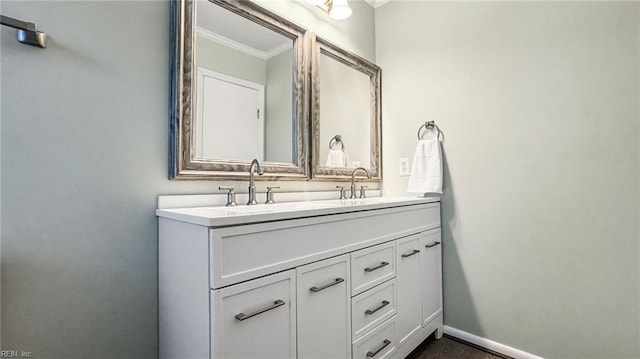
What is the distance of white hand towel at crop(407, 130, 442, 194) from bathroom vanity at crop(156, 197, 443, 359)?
39 centimetres

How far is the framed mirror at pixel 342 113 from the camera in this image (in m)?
1.79

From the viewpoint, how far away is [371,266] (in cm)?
133

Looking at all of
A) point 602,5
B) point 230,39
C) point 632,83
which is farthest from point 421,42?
point 230,39

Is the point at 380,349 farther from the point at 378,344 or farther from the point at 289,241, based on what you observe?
the point at 289,241

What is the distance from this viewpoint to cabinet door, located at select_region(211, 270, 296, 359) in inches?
32.9

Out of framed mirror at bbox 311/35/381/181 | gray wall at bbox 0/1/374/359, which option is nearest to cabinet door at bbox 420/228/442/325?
framed mirror at bbox 311/35/381/181

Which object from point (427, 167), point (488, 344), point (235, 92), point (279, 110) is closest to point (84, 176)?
point (235, 92)

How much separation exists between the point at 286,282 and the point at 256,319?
14 cm

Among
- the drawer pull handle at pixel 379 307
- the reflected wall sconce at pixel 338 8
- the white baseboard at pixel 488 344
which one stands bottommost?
the white baseboard at pixel 488 344

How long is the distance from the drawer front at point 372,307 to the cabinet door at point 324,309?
0.15ft

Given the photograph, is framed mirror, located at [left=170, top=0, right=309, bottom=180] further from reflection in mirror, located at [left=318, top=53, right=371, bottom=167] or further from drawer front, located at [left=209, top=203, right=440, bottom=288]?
drawer front, located at [left=209, top=203, right=440, bottom=288]

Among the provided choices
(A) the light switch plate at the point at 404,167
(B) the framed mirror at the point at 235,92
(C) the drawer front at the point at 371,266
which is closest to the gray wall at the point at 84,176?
(B) the framed mirror at the point at 235,92

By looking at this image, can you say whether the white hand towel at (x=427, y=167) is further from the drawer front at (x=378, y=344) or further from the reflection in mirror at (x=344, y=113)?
the drawer front at (x=378, y=344)

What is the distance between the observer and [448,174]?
1855 mm
